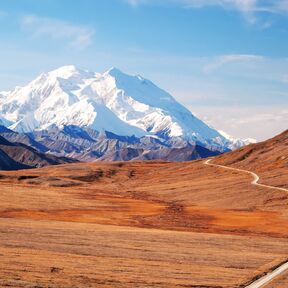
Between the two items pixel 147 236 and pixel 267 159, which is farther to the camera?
pixel 267 159

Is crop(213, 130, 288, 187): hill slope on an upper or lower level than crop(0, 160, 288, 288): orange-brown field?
upper

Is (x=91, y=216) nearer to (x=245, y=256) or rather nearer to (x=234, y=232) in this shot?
(x=234, y=232)

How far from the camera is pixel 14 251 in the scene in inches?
1702

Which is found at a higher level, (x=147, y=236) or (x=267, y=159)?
(x=267, y=159)

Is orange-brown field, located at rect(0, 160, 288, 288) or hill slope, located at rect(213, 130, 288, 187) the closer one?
orange-brown field, located at rect(0, 160, 288, 288)

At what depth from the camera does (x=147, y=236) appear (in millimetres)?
59312

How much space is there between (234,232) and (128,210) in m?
28.6

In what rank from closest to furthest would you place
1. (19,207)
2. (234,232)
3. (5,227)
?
(5,227)
(234,232)
(19,207)

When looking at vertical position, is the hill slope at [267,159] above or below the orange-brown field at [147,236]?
above

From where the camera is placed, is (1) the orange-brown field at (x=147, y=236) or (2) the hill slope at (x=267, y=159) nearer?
(1) the orange-brown field at (x=147, y=236)

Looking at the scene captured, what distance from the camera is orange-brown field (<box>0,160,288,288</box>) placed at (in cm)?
3731

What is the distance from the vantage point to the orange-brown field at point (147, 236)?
37312 mm

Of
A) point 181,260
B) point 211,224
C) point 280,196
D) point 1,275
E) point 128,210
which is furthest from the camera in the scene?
point 280,196

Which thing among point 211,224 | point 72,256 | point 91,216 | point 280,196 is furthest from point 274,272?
point 280,196
